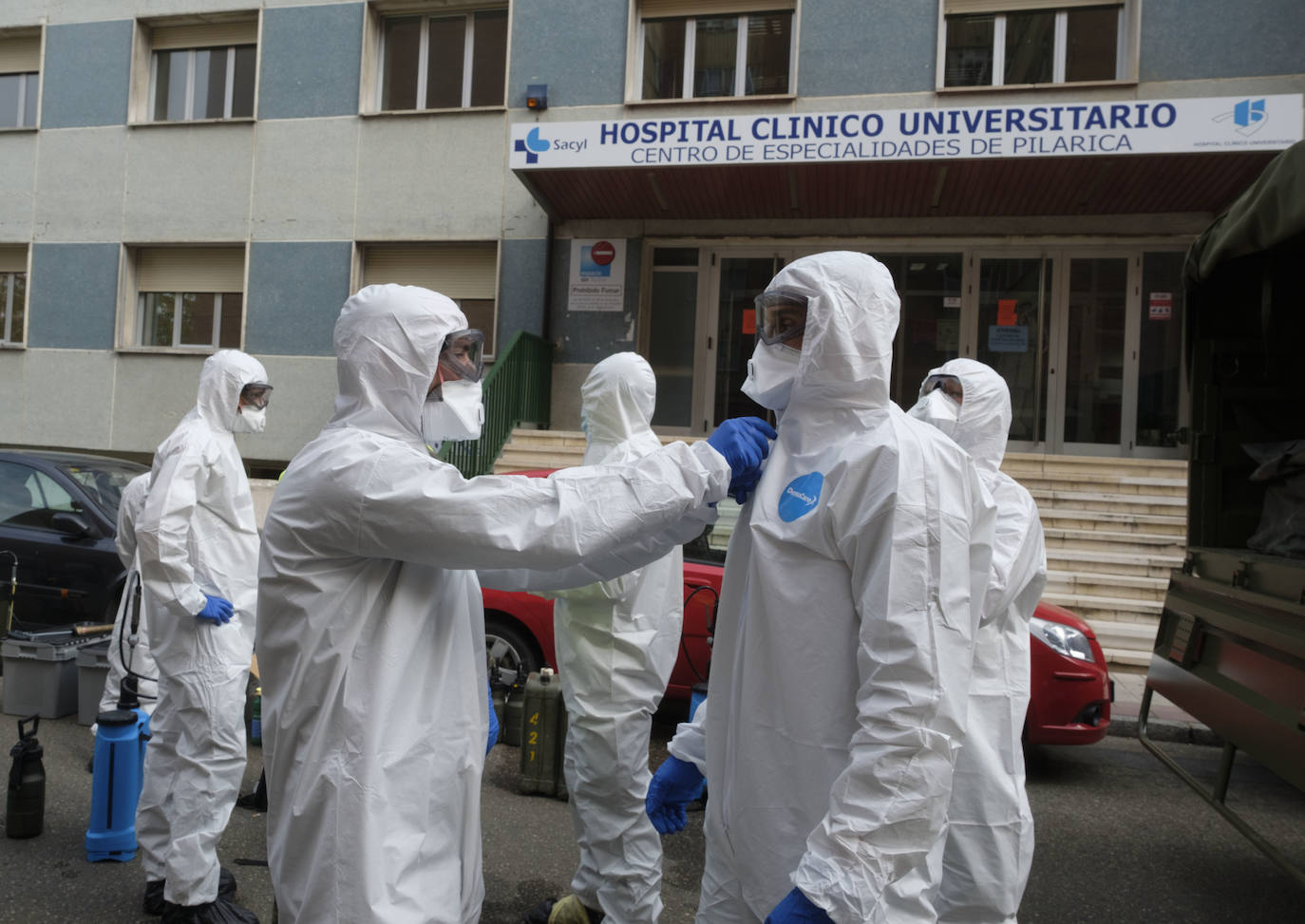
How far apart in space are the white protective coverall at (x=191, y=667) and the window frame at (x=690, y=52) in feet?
30.9

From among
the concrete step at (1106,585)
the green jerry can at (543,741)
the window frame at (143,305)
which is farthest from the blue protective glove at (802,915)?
the window frame at (143,305)

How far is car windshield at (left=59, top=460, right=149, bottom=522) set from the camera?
7.25 metres

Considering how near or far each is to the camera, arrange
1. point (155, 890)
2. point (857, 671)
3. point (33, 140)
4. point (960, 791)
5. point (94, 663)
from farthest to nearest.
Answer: point (33, 140), point (94, 663), point (155, 890), point (960, 791), point (857, 671)

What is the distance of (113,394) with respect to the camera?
13.3 metres

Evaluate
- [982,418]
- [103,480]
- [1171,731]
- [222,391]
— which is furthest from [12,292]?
[1171,731]

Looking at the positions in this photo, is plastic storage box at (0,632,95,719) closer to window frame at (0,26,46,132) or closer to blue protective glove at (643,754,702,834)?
blue protective glove at (643,754,702,834)

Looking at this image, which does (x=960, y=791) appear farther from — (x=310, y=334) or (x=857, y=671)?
(x=310, y=334)

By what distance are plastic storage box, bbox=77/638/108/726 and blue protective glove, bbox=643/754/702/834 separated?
4.88 metres

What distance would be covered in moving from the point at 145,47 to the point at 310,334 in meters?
5.22

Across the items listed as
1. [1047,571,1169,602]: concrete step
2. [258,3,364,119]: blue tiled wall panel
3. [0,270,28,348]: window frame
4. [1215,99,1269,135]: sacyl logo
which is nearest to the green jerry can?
[1047,571,1169,602]: concrete step

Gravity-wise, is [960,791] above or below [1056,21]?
below

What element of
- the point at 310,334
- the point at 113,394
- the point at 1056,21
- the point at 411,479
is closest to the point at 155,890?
the point at 411,479

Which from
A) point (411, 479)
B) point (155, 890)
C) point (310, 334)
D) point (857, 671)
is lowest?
point (155, 890)

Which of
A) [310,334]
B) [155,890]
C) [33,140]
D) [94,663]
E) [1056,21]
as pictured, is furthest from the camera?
[33,140]
